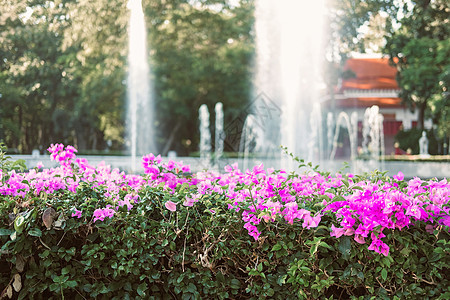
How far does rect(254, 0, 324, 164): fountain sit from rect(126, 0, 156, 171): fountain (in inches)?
225

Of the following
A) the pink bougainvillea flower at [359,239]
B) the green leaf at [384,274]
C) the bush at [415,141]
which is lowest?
the green leaf at [384,274]

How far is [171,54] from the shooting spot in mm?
24016

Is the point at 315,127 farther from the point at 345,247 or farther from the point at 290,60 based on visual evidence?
the point at 345,247

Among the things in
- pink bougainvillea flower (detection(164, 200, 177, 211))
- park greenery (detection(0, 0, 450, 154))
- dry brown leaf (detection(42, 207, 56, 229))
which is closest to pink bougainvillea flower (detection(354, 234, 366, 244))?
pink bougainvillea flower (detection(164, 200, 177, 211))

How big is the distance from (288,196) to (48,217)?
1.23 metres

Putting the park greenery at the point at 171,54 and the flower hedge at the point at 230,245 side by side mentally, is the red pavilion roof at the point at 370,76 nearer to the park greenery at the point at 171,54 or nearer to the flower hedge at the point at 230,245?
the park greenery at the point at 171,54

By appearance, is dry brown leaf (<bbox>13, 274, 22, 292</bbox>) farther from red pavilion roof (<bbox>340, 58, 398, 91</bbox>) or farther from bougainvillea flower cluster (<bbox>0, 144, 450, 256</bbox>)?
red pavilion roof (<bbox>340, 58, 398, 91</bbox>)

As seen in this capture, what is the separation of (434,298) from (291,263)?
2.30 feet

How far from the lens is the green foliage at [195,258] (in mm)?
2389

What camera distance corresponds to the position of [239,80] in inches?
1070

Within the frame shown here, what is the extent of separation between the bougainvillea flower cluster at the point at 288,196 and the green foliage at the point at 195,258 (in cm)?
5

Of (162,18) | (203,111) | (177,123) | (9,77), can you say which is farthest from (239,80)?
(9,77)

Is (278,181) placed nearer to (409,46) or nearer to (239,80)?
(409,46)

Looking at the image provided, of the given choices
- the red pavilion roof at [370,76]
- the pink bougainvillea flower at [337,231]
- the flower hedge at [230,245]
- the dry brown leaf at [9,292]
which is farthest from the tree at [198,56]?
the pink bougainvillea flower at [337,231]
